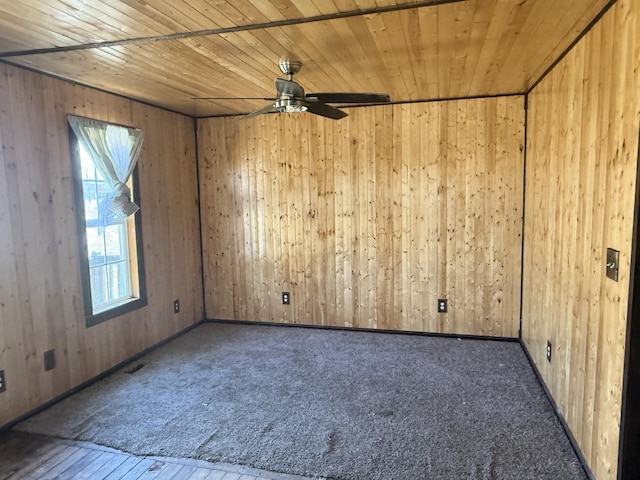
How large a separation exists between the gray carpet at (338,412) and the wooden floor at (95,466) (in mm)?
66

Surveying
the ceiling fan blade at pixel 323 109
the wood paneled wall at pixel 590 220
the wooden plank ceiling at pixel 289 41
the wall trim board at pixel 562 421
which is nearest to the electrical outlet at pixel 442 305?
the wall trim board at pixel 562 421

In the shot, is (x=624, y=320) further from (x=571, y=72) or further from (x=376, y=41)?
(x=376, y=41)

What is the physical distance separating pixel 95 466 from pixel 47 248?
1.58 meters

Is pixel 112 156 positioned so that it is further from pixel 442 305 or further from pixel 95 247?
pixel 442 305

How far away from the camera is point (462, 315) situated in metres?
4.34

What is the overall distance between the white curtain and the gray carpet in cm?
143

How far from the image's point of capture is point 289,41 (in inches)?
97.1

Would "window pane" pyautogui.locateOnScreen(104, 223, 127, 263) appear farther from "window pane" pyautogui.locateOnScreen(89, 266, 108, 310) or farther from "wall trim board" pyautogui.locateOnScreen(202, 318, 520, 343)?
"wall trim board" pyautogui.locateOnScreen(202, 318, 520, 343)

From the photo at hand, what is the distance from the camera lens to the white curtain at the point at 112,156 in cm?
331

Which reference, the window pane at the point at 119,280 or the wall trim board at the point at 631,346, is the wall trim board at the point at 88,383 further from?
the wall trim board at the point at 631,346

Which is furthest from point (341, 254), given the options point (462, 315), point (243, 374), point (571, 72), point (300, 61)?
point (571, 72)

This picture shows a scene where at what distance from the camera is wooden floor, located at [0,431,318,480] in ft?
7.43

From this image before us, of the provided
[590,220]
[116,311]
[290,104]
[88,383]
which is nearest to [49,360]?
[88,383]

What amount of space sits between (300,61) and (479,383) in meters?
2.79
